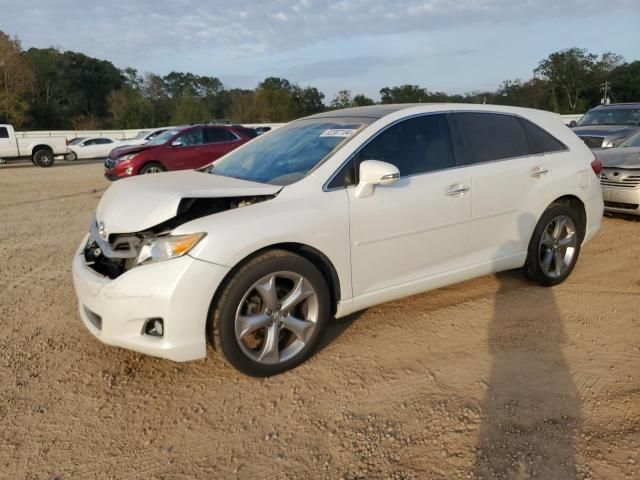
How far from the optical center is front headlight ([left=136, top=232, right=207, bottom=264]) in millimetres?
2928

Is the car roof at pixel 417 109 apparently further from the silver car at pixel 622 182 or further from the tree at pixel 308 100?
the tree at pixel 308 100

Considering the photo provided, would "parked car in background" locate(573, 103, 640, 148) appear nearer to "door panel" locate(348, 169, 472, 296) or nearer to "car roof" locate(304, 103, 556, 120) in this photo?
"car roof" locate(304, 103, 556, 120)

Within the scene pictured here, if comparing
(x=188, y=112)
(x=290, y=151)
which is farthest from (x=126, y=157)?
(x=188, y=112)

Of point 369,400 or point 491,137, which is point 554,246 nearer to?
point 491,137

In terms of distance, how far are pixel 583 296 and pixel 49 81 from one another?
7002 cm

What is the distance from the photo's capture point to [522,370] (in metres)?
3.32

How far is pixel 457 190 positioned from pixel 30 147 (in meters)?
23.0

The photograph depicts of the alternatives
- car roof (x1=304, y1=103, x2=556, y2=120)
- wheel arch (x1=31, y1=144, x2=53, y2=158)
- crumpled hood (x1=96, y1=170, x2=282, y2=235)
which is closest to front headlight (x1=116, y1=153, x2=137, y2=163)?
car roof (x1=304, y1=103, x2=556, y2=120)

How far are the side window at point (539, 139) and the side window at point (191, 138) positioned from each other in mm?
9980

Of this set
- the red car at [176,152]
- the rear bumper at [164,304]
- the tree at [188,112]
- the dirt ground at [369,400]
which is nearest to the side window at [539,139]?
the dirt ground at [369,400]

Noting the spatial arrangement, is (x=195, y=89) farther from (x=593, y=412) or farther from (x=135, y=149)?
(x=593, y=412)

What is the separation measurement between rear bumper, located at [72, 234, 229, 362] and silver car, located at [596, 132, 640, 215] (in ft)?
21.1

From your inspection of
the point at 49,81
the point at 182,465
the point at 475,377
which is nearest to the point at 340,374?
the point at 475,377

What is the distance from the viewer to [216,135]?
44.2 feet
